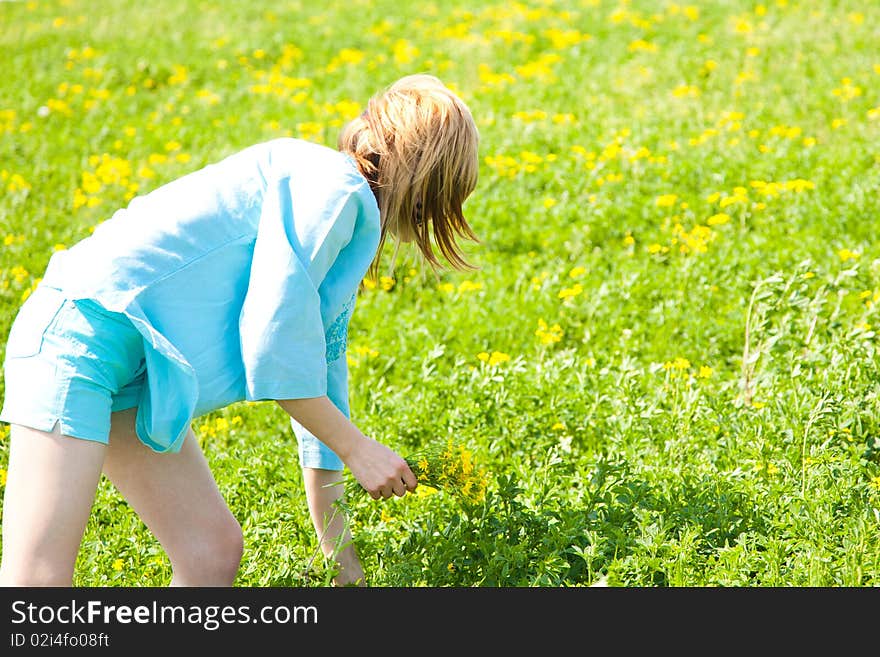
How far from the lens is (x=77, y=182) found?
7137mm

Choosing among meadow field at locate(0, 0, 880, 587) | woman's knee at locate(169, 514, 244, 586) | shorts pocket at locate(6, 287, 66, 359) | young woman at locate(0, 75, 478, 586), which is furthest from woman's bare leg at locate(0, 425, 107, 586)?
meadow field at locate(0, 0, 880, 587)

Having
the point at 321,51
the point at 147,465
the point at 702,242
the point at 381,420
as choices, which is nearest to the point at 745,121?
the point at 702,242

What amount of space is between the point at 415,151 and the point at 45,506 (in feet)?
4.05

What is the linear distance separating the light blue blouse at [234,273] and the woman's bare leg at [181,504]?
15cm

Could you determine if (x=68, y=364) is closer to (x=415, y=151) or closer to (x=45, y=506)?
(x=45, y=506)

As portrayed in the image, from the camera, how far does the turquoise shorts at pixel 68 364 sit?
2199 mm

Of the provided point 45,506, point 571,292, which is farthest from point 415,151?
point 571,292

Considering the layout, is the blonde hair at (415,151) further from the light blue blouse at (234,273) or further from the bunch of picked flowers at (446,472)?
the bunch of picked flowers at (446,472)

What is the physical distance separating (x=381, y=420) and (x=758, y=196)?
2936mm

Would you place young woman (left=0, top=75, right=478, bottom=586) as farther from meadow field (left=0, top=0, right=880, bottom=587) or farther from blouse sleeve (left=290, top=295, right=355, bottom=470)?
meadow field (left=0, top=0, right=880, bottom=587)

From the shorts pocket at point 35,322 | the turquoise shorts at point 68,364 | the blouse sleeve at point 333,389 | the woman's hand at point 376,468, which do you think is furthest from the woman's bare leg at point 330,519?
the shorts pocket at point 35,322

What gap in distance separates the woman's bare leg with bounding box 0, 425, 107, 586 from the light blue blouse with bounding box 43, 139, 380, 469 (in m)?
0.21

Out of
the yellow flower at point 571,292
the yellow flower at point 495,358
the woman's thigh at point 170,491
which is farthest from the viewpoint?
the yellow flower at point 571,292

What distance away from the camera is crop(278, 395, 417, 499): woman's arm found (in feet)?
7.78
